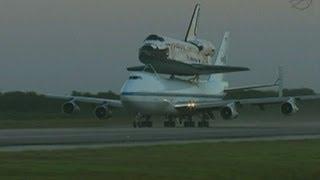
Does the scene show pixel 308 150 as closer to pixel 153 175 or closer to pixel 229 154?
pixel 229 154

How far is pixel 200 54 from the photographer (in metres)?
90.8

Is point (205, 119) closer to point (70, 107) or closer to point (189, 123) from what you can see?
point (189, 123)

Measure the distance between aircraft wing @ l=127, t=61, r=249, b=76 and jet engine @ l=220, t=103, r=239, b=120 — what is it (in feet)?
30.5

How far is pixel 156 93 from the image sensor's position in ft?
249

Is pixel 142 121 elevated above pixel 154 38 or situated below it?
below

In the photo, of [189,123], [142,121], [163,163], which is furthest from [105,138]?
[189,123]

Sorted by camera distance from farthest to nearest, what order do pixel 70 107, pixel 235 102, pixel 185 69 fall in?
pixel 185 69 < pixel 70 107 < pixel 235 102

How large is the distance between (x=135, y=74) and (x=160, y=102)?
3584 millimetres

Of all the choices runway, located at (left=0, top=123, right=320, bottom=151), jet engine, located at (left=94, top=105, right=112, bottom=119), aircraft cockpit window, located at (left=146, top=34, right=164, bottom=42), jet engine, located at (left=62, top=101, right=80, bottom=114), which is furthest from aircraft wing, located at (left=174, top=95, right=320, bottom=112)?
runway, located at (left=0, top=123, right=320, bottom=151)

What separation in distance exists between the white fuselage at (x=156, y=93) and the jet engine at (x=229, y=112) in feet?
18.6

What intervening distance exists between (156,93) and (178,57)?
892cm

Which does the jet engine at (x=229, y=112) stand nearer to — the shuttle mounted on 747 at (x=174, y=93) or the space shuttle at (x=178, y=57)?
the shuttle mounted on 747 at (x=174, y=93)

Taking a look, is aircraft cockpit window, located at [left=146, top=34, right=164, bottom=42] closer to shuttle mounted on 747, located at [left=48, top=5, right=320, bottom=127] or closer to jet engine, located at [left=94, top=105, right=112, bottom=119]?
shuttle mounted on 747, located at [left=48, top=5, right=320, bottom=127]

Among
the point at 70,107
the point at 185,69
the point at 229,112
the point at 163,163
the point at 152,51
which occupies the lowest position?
the point at 163,163
